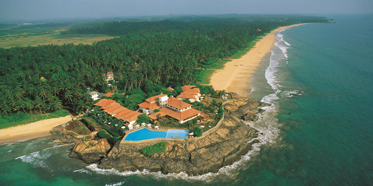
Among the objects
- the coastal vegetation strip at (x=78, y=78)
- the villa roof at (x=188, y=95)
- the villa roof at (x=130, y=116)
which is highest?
the coastal vegetation strip at (x=78, y=78)

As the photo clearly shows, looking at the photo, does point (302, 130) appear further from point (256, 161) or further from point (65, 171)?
point (65, 171)

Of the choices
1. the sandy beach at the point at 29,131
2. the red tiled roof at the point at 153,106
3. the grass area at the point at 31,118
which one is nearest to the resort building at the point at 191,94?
the red tiled roof at the point at 153,106

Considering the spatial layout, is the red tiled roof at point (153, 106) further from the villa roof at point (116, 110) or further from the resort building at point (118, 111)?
the villa roof at point (116, 110)

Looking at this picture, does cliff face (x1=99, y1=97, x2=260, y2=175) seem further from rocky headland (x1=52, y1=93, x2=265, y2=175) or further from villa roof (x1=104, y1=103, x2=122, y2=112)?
villa roof (x1=104, y1=103, x2=122, y2=112)

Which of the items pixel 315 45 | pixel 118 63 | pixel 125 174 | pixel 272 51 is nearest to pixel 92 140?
pixel 125 174

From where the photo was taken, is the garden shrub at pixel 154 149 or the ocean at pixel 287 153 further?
the garden shrub at pixel 154 149

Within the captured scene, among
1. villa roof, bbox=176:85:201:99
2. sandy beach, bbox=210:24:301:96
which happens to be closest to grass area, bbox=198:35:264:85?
sandy beach, bbox=210:24:301:96

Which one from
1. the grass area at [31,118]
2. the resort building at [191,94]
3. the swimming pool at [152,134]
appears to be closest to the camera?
the swimming pool at [152,134]
